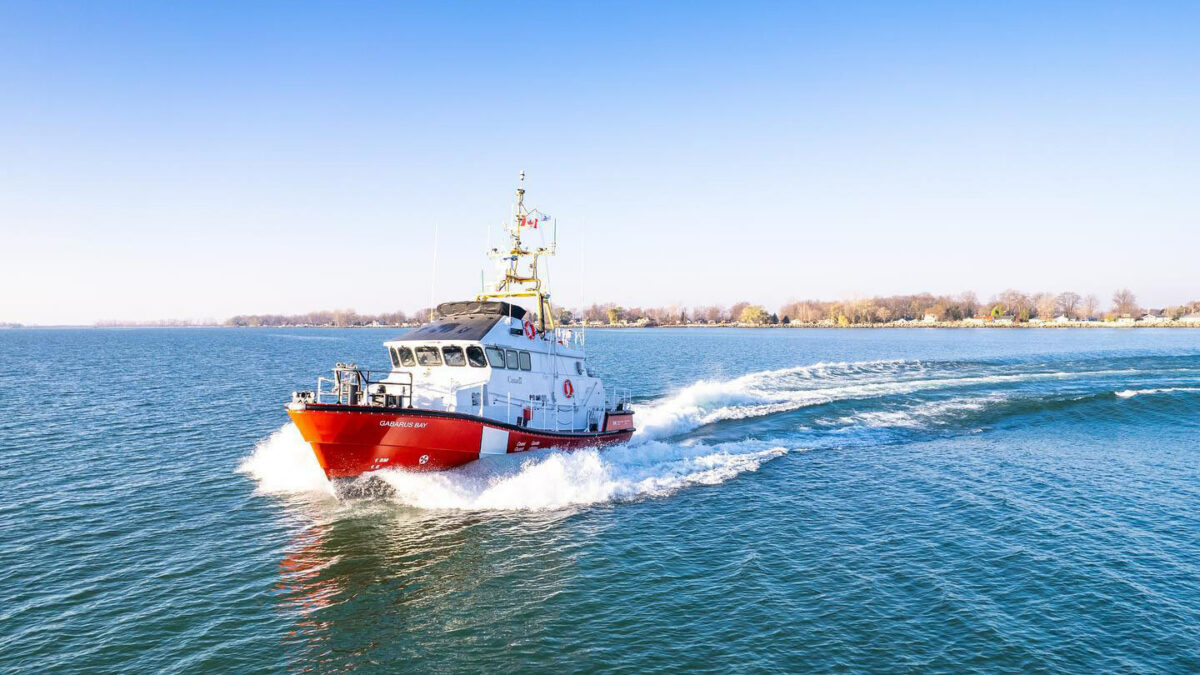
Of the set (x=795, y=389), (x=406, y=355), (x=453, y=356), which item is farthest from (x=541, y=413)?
(x=795, y=389)

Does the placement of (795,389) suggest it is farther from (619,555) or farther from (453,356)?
(619,555)

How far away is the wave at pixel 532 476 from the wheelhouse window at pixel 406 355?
3.85m

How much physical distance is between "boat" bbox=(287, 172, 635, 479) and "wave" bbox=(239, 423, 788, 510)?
458 mm

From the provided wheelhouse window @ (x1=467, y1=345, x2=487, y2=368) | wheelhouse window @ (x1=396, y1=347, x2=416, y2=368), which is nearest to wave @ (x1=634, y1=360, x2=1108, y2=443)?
wheelhouse window @ (x1=467, y1=345, x2=487, y2=368)

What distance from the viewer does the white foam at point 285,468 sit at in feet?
61.0

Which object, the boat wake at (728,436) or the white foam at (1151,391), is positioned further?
the white foam at (1151,391)

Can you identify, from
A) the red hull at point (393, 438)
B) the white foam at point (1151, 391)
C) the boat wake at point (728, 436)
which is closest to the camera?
the red hull at point (393, 438)

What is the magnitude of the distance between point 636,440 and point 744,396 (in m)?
12.8

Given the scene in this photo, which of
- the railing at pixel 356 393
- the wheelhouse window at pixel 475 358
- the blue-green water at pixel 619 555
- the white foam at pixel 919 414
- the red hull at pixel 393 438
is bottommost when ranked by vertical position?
the blue-green water at pixel 619 555

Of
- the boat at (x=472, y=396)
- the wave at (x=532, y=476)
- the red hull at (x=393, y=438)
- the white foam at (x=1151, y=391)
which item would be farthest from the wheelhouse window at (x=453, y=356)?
the white foam at (x=1151, y=391)

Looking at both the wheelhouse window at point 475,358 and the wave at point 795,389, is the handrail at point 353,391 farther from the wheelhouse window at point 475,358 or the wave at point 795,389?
the wave at point 795,389

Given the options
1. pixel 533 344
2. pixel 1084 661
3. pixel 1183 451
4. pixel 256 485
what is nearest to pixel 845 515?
pixel 1084 661

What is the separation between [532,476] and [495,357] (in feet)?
12.2

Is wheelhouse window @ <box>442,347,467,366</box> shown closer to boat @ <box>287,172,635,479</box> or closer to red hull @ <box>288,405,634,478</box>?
boat @ <box>287,172,635,479</box>
